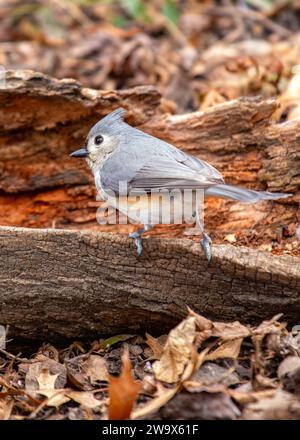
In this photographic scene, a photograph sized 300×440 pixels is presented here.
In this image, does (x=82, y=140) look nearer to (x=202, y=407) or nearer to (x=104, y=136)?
(x=104, y=136)

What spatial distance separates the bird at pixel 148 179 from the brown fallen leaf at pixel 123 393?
0.84 m

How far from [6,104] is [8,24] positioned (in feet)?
12.6

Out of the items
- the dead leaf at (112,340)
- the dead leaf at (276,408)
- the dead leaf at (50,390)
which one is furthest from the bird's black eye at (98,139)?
the dead leaf at (276,408)

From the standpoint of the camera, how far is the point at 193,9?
25.9ft

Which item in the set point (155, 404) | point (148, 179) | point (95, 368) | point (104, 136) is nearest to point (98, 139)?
point (104, 136)

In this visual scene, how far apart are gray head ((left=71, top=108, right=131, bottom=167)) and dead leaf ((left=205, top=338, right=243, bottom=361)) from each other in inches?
57.4

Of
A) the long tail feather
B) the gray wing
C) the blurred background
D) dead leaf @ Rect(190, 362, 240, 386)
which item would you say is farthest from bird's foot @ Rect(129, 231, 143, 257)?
the blurred background

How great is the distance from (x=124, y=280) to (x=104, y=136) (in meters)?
1.06

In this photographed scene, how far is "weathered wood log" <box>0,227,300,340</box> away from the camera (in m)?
3.33

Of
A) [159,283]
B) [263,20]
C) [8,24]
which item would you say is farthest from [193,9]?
[159,283]

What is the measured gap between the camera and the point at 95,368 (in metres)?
3.37

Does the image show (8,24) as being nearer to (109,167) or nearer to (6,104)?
(6,104)

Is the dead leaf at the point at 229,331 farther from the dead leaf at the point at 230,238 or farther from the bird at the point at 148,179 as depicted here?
the dead leaf at the point at 230,238

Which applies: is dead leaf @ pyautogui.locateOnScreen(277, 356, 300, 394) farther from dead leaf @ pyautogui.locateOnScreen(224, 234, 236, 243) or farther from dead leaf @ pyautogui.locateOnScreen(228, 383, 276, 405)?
dead leaf @ pyautogui.locateOnScreen(224, 234, 236, 243)
